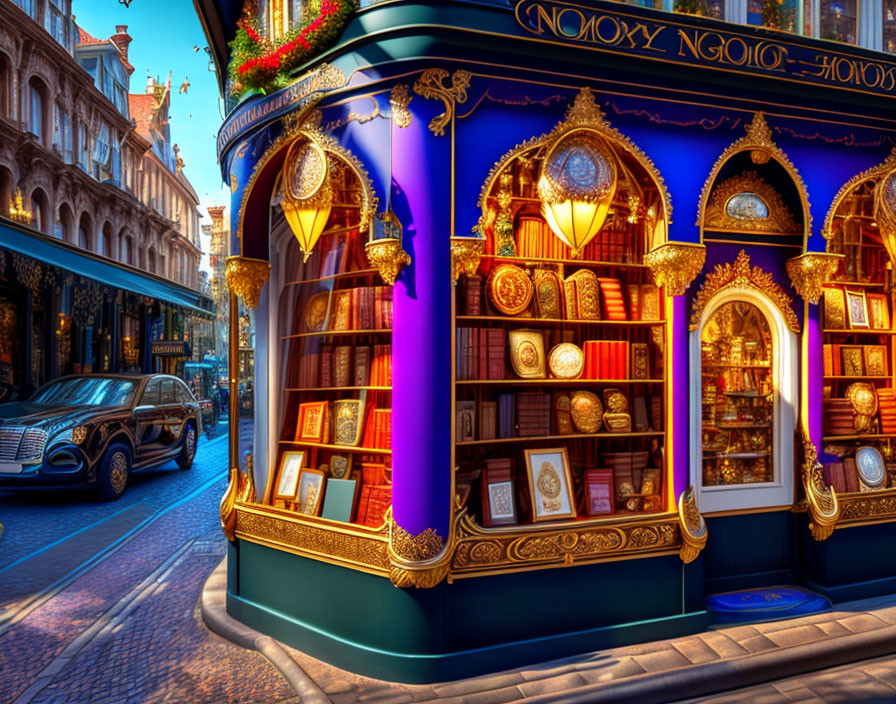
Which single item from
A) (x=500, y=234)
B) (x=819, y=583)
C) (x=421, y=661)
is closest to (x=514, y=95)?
(x=500, y=234)

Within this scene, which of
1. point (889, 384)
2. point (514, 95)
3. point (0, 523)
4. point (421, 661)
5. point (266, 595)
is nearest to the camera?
point (421, 661)

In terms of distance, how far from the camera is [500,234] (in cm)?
539

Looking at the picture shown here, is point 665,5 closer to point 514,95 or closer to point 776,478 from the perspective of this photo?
point 514,95

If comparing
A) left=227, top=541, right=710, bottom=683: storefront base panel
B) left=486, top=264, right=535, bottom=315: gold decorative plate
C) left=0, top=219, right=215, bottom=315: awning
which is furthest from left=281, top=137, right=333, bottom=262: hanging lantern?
left=0, top=219, right=215, bottom=315: awning

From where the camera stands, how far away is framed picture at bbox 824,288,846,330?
6.04m

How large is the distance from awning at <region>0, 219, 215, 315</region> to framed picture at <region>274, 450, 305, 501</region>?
1208 centimetres

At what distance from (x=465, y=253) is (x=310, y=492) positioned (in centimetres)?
243

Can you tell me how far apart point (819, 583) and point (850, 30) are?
5194mm

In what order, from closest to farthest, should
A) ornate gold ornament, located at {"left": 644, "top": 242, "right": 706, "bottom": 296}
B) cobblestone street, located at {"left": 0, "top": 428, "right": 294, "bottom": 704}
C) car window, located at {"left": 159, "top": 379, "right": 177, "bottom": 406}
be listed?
cobblestone street, located at {"left": 0, "top": 428, "right": 294, "bottom": 704}
ornate gold ornament, located at {"left": 644, "top": 242, "right": 706, "bottom": 296}
car window, located at {"left": 159, "top": 379, "right": 177, "bottom": 406}

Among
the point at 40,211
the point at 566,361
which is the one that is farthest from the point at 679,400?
the point at 40,211

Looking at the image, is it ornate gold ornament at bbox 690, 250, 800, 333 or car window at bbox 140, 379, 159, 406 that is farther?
car window at bbox 140, 379, 159, 406

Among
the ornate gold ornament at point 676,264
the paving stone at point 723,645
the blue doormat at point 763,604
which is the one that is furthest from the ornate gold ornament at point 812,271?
the paving stone at point 723,645

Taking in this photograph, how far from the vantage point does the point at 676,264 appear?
504 centimetres

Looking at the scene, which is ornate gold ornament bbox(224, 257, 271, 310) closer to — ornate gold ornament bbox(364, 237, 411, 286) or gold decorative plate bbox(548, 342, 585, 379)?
ornate gold ornament bbox(364, 237, 411, 286)
